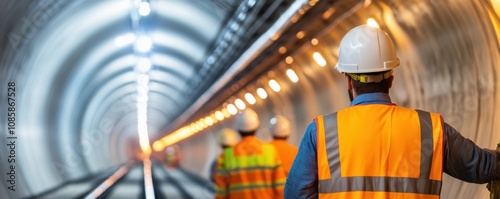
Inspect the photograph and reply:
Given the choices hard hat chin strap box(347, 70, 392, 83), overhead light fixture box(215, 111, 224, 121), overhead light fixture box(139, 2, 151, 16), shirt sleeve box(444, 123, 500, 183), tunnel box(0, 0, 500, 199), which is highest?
overhead light fixture box(215, 111, 224, 121)

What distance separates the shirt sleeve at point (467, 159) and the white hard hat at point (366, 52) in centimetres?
45

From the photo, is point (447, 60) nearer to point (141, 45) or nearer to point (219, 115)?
point (141, 45)

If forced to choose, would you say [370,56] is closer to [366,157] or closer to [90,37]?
[366,157]

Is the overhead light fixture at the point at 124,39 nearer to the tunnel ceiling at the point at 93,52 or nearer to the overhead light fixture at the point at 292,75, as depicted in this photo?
the tunnel ceiling at the point at 93,52

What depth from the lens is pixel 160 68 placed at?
2317 cm

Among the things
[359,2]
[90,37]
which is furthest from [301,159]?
[90,37]

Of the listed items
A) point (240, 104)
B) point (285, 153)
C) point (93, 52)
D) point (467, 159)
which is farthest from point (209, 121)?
point (467, 159)

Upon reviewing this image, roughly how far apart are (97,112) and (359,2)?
30.9 ft

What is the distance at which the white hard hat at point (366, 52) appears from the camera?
476cm

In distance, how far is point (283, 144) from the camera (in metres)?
10.3

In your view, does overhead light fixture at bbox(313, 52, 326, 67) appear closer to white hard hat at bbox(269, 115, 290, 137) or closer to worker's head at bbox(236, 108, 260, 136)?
white hard hat at bbox(269, 115, 290, 137)

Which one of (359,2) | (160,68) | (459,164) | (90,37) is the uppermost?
(160,68)

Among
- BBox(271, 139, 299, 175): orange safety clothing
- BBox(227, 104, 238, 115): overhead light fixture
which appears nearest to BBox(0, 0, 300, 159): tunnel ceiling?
BBox(227, 104, 238, 115): overhead light fixture

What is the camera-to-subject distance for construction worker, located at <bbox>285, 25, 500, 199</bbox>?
179 inches
